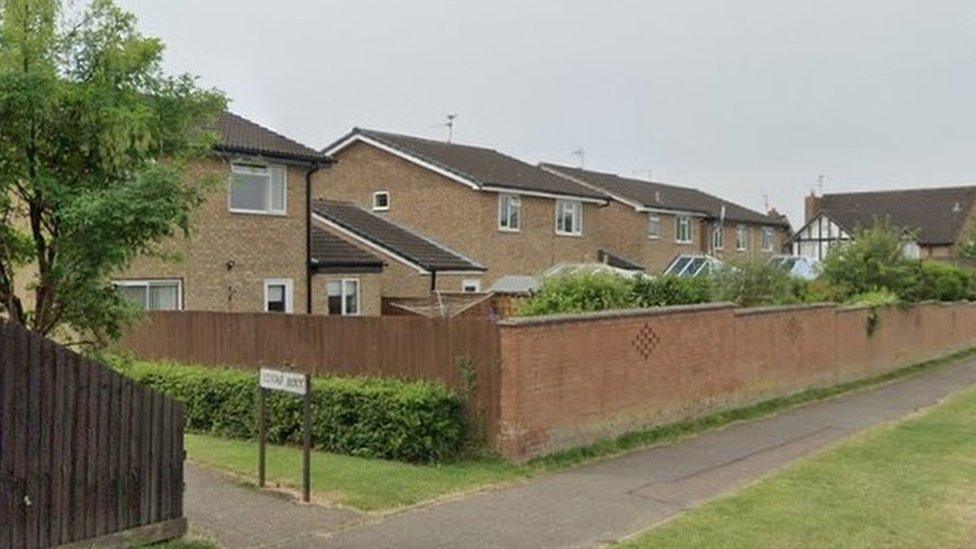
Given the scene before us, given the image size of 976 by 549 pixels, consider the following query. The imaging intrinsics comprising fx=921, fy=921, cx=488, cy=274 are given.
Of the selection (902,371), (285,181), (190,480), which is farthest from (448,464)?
(902,371)

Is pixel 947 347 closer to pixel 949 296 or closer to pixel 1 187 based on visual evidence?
pixel 949 296

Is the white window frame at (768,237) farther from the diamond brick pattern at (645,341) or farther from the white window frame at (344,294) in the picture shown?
the diamond brick pattern at (645,341)

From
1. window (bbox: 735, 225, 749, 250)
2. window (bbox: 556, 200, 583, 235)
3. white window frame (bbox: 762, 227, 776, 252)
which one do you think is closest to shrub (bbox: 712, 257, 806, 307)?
window (bbox: 556, 200, 583, 235)

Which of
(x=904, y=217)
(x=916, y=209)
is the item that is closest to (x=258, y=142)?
(x=904, y=217)

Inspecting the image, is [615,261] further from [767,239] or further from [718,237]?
[767,239]

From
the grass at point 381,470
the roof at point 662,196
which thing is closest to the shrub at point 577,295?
the grass at point 381,470

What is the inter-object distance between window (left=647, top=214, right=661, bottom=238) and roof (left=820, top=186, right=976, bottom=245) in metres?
24.1

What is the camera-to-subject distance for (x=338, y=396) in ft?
38.5

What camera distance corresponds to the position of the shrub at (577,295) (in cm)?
1448

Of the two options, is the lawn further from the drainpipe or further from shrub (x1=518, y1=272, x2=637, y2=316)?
the drainpipe

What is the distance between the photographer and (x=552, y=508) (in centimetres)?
927

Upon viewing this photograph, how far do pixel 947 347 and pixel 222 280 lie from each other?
84.3 feet

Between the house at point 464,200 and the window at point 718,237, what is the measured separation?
47.5ft

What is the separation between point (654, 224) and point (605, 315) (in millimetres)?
32342
